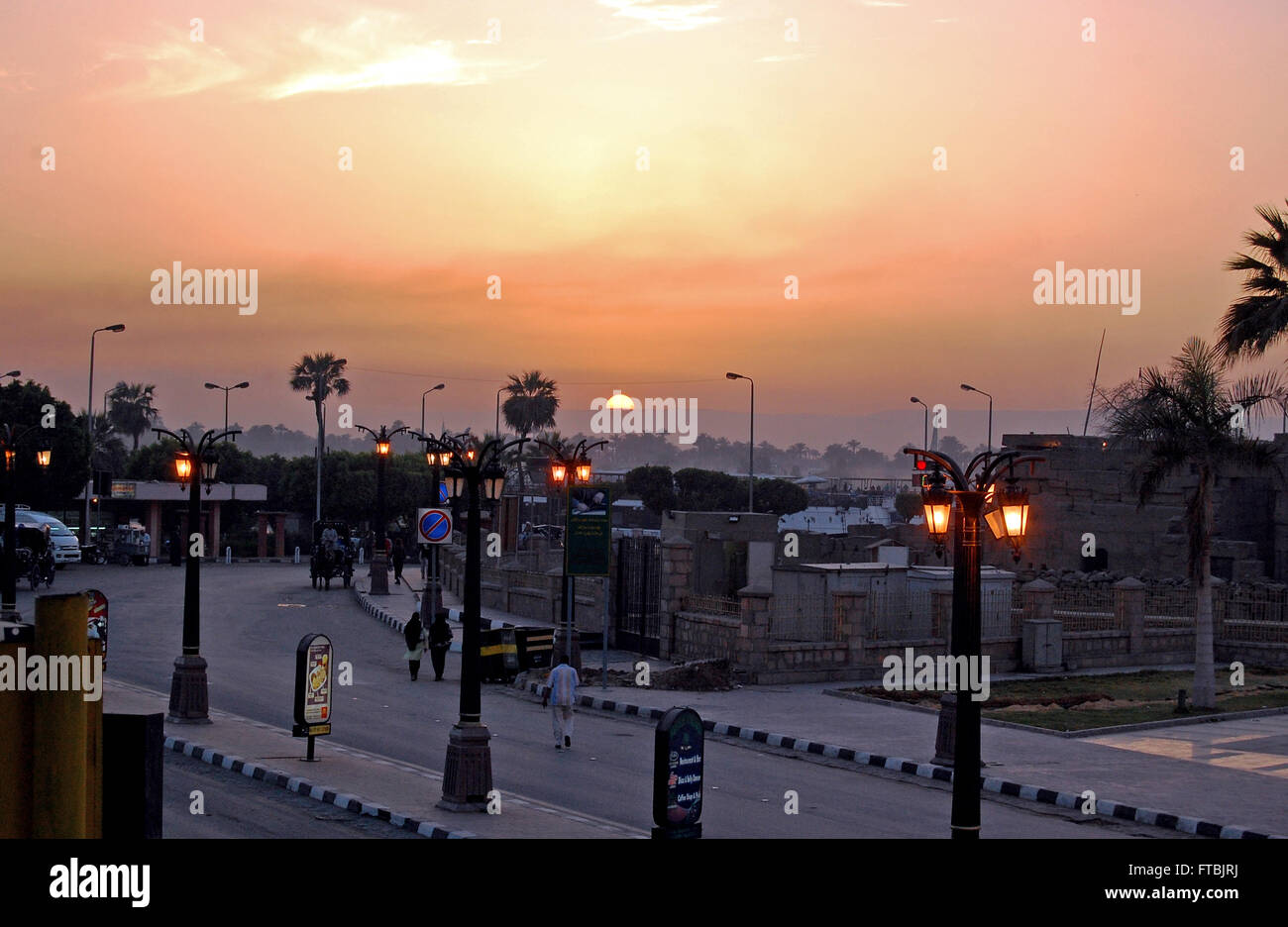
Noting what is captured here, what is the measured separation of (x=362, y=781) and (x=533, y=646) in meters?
10.0

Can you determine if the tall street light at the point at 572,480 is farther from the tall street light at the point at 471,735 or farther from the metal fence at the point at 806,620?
the tall street light at the point at 471,735

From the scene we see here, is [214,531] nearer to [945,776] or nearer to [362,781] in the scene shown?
[362,781]

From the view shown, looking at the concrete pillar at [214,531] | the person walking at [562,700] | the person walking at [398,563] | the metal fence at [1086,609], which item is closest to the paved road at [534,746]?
the person walking at [562,700]

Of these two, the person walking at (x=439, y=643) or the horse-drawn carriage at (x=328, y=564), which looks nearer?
the person walking at (x=439, y=643)

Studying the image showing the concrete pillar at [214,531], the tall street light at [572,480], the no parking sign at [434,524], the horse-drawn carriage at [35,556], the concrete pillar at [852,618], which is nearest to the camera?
the no parking sign at [434,524]

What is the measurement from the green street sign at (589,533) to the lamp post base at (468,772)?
1031 centimetres

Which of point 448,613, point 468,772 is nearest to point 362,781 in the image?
point 468,772

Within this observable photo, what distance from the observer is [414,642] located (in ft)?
85.3

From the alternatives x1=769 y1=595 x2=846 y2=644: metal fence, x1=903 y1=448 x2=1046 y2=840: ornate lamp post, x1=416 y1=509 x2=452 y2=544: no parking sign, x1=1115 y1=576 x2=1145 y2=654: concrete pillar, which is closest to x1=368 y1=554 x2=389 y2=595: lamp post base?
x1=416 y1=509 x2=452 y2=544: no parking sign

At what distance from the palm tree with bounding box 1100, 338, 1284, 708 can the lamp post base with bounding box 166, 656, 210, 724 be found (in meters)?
Answer: 17.2

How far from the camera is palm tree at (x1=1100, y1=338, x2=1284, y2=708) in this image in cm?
2323

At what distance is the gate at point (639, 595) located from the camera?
3098 centimetres
